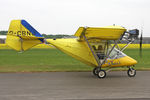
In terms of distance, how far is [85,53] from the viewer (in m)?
14.9

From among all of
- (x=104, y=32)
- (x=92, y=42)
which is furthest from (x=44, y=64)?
(x=104, y=32)

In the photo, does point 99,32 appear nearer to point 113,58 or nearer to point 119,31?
point 119,31

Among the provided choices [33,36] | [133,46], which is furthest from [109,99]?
[133,46]

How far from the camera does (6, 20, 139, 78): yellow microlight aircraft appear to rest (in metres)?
13.7

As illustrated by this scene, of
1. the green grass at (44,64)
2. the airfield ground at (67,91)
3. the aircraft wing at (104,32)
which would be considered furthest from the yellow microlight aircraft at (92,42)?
the airfield ground at (67,91)

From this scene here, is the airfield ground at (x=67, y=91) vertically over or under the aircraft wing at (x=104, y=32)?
under

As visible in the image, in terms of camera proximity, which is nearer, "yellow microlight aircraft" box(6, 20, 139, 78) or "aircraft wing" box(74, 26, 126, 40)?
"aircraft wing" box(74, 26, 126, 40)

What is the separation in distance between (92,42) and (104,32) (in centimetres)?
136

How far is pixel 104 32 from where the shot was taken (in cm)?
1354

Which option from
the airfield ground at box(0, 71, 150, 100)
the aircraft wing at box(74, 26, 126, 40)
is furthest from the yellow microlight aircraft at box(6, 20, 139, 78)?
the airfield ground at box(0, 71, 150, 100)

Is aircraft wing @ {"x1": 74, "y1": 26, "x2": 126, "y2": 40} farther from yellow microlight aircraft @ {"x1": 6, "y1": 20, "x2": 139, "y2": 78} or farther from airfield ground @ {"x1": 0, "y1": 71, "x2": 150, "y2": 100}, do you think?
airfield ground @ {"x1": 0, "y1": 71, "x2": 150, "y2": 100}

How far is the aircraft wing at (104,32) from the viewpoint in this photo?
13.2m

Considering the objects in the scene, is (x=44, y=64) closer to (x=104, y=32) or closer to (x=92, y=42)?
(x=92, y=42)

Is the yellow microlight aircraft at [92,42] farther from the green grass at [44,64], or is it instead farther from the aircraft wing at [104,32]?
the green grass at [44,64]
